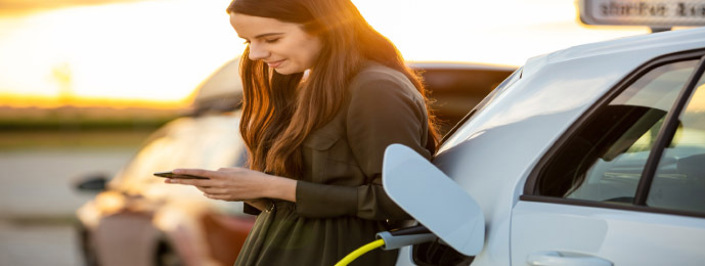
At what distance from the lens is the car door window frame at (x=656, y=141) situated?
1989 millimetres

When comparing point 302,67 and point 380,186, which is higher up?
point 302,67

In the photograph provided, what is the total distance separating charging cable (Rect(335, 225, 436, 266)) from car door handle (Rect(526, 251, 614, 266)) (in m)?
0.28

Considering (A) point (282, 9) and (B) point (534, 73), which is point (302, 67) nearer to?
(A) point (282, 9)

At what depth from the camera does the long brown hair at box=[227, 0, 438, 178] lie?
2473mm

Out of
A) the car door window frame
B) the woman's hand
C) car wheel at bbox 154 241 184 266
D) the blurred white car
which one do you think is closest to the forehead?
the woman's hand

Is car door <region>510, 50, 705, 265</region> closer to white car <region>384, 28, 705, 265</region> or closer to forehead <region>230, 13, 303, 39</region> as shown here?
white car <region>384, 28, 705, 265</region>

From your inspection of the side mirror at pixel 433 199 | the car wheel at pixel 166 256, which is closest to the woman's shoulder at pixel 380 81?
the side mirror at pixel 433 199

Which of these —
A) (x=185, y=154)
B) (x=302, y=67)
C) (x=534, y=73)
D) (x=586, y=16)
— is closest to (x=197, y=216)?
(x=185, y=154)

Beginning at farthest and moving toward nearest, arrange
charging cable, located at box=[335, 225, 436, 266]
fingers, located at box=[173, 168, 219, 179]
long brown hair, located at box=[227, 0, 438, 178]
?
long brown hair, located at box=[227, 0, 438, 178] < fingers, located at box=[173, 168, 219, 179] < charging cable, located at box=[335, 225, 436, 266]

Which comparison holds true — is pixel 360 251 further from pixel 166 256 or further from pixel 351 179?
pixel 166 256

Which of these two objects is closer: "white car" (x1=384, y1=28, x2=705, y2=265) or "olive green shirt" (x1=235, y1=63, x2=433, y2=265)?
"white car" (x1=384, y1=28, x2=705, y2=265)

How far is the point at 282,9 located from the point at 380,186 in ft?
1.60

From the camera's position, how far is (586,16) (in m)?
3.62

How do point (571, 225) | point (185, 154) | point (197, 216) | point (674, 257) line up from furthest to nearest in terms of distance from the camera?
point (185, 154)
point (197, 216)
point (571, 225)
point (674, 257)
